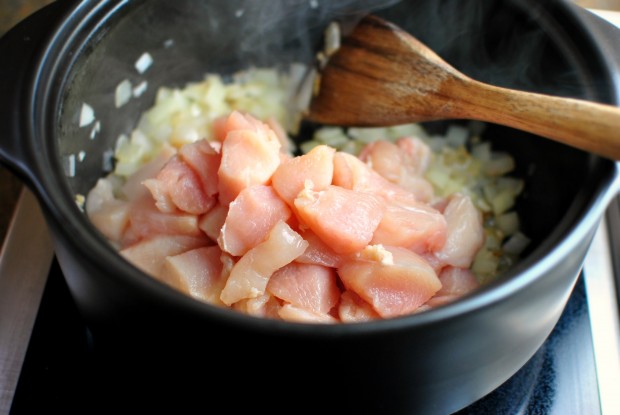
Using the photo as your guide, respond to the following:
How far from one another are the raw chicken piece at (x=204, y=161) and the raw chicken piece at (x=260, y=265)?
0.97 feet

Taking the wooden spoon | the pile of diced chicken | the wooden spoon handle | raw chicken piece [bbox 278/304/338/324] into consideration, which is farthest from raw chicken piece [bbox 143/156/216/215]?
the wooden spoon handle

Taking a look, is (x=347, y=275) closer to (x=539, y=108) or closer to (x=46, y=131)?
(x=539, y=108)

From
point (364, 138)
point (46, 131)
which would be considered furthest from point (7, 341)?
point (364, 138)

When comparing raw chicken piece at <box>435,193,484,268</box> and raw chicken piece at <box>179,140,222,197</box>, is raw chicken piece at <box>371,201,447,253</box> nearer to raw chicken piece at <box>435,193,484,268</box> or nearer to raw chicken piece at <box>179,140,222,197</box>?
raw chicken piece at <box>435,193,484,268</box>

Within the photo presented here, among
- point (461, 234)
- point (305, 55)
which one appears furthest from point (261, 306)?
point (305, 55)

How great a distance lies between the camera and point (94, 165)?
5.85ft

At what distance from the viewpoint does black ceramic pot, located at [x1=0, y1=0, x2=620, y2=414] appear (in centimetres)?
102

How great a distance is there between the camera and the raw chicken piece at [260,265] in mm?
1349

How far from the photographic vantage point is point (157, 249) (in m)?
1.53

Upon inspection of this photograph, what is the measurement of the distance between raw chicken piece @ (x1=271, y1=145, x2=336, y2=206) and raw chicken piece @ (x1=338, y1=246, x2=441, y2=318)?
20cm

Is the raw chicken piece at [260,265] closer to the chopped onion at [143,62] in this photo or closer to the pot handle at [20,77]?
the pot handle at [20,77]

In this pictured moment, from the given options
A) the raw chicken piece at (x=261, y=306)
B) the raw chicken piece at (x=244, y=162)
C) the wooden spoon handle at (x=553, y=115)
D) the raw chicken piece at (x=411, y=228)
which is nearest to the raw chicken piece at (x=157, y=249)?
the raw chicken piece at (x=244, y=162)

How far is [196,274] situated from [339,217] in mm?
331

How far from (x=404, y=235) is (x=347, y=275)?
0.57ft
